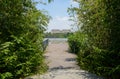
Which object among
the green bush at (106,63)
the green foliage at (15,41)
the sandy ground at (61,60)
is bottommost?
the sandy ground at (61,60)

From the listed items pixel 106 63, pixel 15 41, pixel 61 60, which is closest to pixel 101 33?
pixel 106 63

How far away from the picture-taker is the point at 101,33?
1359cm

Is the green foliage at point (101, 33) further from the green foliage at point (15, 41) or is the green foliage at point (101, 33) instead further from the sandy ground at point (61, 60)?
the green foliage at point (15, 41)

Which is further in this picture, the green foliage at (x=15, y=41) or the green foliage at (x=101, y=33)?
the green foliage at (x=101, y=33)

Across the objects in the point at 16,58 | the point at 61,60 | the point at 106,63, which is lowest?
the point at 61,60

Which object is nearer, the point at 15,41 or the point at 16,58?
the point at 16,58

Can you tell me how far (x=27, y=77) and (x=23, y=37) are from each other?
77.1 inches

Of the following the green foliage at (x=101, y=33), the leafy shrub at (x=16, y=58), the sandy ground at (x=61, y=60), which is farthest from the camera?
the sandy ground at (x=61, y=60)

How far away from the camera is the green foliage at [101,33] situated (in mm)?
11992

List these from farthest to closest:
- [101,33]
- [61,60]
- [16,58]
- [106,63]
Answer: [61,60] → [101,33] → [106,63] → [16,58]

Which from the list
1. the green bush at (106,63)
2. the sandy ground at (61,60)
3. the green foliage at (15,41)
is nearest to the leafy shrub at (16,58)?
the green foliage at (15,41)

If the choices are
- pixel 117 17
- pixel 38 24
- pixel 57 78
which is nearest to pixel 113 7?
pixel 117 17

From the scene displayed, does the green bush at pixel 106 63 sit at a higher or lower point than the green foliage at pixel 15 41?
lower

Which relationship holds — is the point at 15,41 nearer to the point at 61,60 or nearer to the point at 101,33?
the point at 101,33
